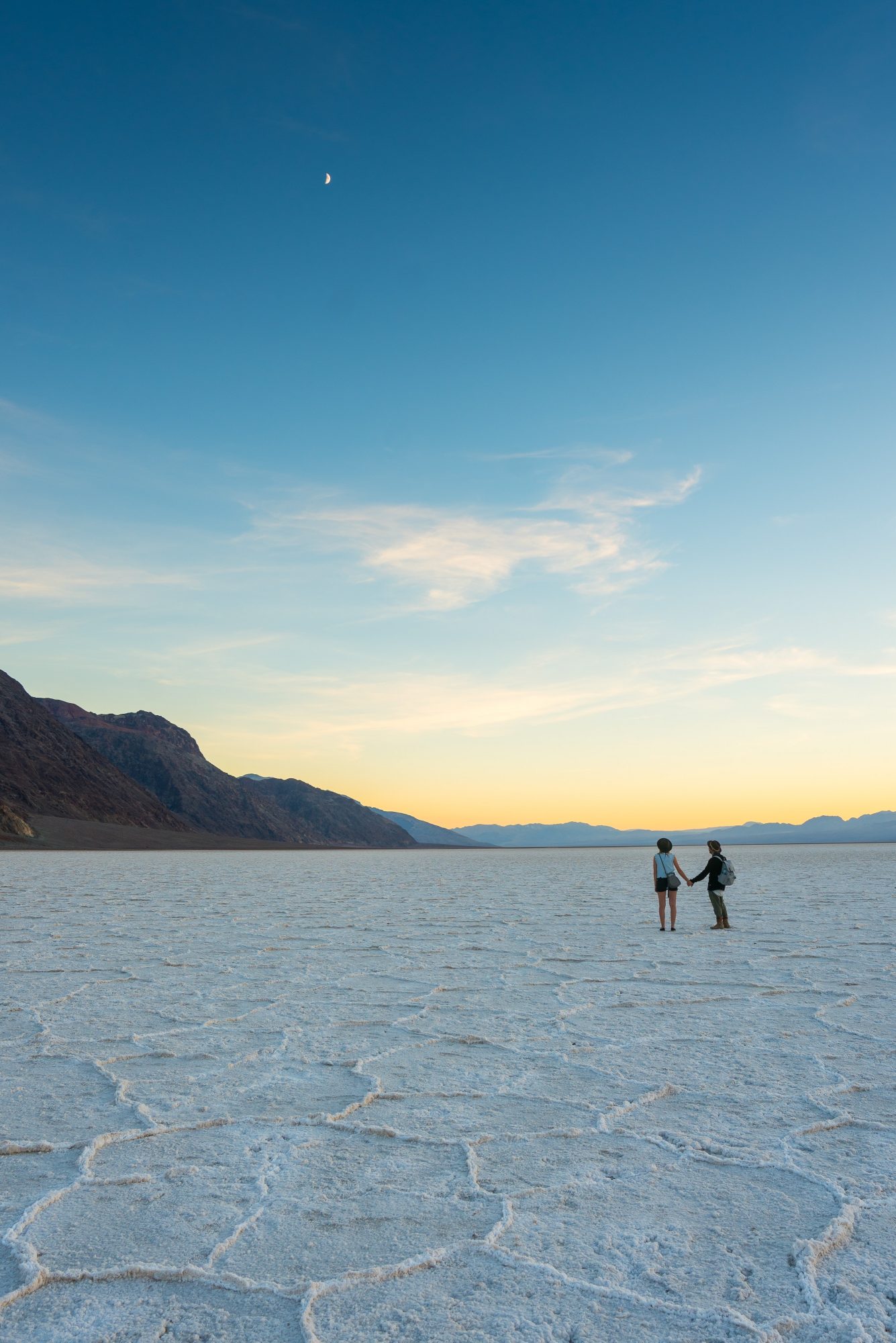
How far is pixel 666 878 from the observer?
10828mm

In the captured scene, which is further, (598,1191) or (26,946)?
(26,946)

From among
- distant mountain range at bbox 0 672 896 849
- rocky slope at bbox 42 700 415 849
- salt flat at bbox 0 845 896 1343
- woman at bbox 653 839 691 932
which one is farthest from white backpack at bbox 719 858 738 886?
rocky slope at bbox 42 700 415 849

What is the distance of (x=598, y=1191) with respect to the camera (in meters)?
3.00

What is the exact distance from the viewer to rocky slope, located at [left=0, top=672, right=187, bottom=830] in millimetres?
61531

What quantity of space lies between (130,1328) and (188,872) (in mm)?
25555

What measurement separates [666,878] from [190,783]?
94.7 metres

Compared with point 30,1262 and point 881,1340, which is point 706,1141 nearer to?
point 881,1340

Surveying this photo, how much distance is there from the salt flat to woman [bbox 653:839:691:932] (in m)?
2.79

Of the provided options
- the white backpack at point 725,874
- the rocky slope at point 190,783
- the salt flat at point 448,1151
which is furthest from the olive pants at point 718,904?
the rocky slope at point 190,783

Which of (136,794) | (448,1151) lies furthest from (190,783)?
(448,1151)

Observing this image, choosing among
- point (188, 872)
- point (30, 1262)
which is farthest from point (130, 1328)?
point (188, 872)

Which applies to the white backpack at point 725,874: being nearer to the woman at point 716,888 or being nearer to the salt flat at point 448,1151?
the woman at point 716,888

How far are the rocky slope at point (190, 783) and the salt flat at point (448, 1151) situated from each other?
301ft

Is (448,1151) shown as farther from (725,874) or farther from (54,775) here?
(54,775)
